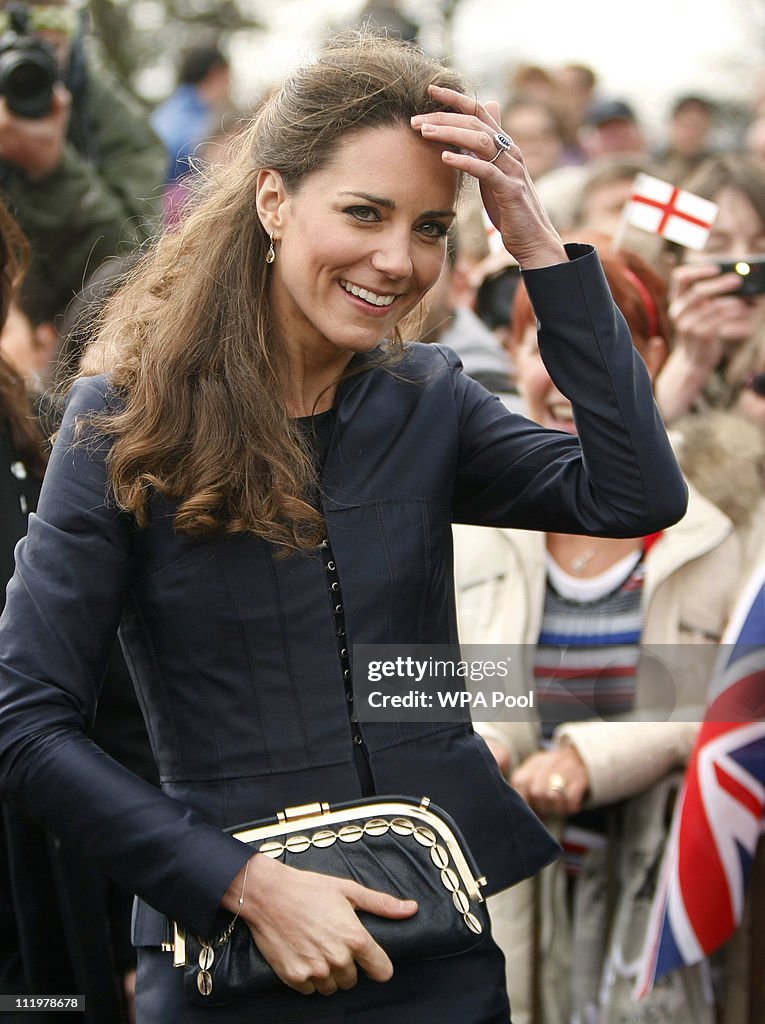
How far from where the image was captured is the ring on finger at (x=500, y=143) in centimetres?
187

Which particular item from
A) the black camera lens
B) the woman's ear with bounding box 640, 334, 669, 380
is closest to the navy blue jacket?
the woman's ear with bounding box 640, 334, 669, 380

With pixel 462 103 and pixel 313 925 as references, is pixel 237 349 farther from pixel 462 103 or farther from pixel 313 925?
pixel 313 925

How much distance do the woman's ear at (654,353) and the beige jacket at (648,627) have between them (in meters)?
0.44

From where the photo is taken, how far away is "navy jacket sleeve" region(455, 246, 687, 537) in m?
1.88

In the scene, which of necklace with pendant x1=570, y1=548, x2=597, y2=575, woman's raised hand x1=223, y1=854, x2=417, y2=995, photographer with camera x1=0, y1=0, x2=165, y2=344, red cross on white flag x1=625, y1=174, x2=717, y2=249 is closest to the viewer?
woman's raised hand x1=223, y1=854, x2=417, y2=995

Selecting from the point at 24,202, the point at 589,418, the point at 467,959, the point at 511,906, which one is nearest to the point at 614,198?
the point at 24,202

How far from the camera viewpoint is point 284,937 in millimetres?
1643

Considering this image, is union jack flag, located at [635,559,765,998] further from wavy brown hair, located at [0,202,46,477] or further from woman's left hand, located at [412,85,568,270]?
wavy brown hair, located at [0,202,46,477]

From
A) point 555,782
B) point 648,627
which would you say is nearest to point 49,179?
point 648,627

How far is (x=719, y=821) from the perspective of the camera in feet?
9.37

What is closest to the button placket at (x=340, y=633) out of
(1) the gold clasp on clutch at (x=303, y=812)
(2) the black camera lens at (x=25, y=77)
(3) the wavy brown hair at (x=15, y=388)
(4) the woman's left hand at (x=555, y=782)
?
(1) the gold clasp on clutch at (x=303, y=812)

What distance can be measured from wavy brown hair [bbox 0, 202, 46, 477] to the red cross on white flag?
1590 mm

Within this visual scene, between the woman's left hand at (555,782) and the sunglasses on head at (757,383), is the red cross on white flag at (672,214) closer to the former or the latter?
the sunglasses on head at (757,383)

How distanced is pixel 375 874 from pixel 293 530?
0.46 m
